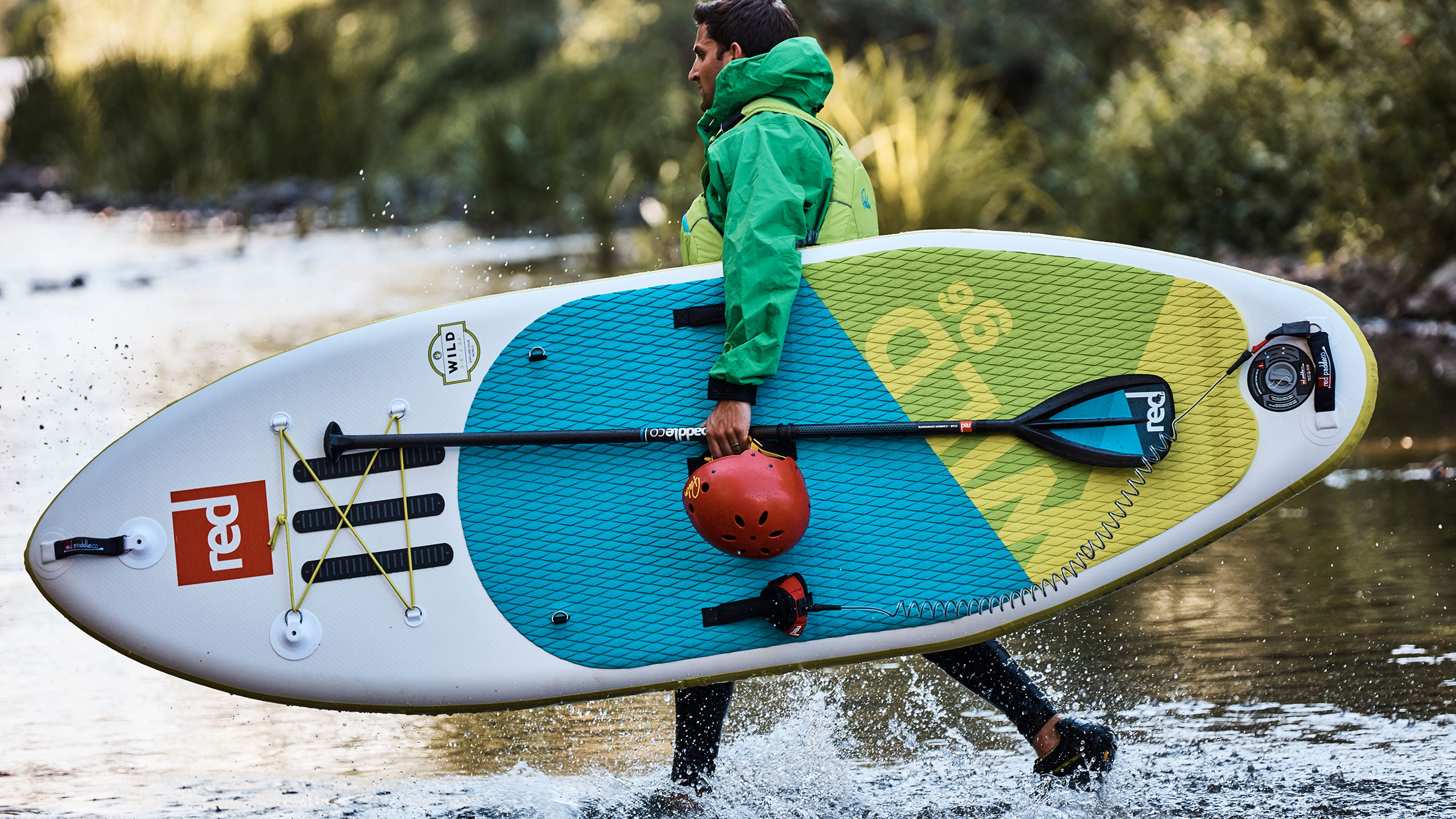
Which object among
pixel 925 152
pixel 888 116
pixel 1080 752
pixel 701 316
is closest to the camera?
pixel 1080 752

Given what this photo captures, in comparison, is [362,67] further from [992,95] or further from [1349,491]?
[1349,491]

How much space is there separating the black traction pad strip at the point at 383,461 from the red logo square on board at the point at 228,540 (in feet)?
0.53

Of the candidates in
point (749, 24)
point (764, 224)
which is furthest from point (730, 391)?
point (749, 24)

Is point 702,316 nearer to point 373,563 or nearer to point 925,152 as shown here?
point 373,563

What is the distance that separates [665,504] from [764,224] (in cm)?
74

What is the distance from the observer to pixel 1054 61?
1642 cm

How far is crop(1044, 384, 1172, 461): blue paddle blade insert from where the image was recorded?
307 cm

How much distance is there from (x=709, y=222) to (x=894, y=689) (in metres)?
1.39

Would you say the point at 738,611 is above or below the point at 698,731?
above

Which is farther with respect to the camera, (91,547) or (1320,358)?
(91,547)

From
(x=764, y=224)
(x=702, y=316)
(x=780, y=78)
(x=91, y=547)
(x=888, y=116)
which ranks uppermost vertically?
(x=888, y=116)

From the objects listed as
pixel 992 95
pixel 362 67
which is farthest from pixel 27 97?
pixel 992 95

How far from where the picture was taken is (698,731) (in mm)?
2994

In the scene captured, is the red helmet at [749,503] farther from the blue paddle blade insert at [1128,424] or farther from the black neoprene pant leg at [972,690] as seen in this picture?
the blue paddle blade insert at [1128,424]
